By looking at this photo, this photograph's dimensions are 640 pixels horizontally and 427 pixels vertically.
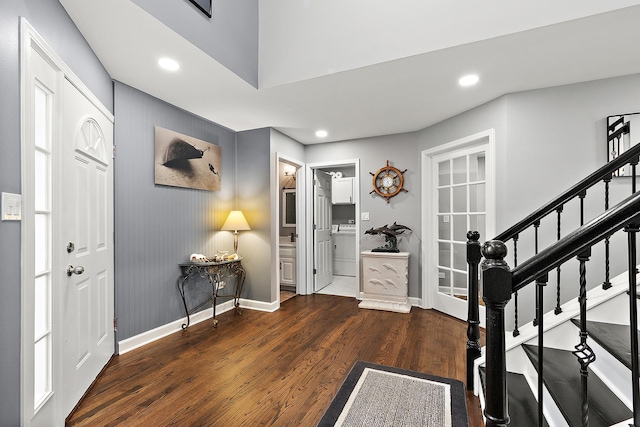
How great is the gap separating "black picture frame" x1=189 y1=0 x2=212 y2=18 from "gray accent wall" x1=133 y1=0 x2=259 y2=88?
24 mm

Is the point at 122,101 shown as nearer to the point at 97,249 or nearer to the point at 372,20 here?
the point at 97,249

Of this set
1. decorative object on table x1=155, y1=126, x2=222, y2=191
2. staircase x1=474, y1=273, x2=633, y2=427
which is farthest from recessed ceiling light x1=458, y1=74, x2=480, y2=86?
decorative object on table x1=155, y1=126, x2=222, y2=191

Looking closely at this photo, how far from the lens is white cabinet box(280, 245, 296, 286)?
4699mm

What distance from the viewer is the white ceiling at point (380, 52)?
1.84 metres

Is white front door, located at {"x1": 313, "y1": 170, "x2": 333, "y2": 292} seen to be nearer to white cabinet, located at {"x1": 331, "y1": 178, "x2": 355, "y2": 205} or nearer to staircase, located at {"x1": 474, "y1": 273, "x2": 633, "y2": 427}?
white cabinet, located at {"x1": 331, "y1": 178, "x2": 355, "y2": 205}

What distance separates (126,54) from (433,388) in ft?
10.5

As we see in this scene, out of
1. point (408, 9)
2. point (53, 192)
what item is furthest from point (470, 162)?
point (53, 192)

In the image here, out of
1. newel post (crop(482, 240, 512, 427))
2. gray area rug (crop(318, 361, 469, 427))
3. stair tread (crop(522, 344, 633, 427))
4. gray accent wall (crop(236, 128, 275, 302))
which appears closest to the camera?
newel post (crop(482, 240, 512, 427))

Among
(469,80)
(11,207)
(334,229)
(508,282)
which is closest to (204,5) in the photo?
(11,207)

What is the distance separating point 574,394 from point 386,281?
259 centimetres

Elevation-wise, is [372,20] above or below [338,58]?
above

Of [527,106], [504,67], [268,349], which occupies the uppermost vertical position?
[504,67]

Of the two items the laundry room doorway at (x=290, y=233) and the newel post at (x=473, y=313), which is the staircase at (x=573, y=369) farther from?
the laundry room doorway at (x=290, y=233)

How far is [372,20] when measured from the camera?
2283mm
